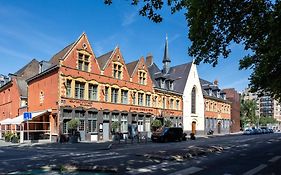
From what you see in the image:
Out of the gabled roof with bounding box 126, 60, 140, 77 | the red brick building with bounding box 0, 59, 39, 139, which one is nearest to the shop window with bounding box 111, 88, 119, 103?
the gabled roof with bounding box 126, 60, 140, 77

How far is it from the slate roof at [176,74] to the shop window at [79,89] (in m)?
15.4

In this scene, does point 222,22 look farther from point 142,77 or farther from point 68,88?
point 142,77

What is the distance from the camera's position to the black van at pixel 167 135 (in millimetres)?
33250

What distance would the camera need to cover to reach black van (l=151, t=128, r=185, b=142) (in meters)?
33.2

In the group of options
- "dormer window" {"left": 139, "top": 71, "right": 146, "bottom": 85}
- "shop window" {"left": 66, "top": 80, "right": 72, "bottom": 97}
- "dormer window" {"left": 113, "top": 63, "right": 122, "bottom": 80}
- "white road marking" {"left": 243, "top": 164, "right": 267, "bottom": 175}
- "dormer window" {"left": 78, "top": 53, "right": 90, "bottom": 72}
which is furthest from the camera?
"dormer window" {"left": 139, "top": 71, "right": 146, "bottom": 85}

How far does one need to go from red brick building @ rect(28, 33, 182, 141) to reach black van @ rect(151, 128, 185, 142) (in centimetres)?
258

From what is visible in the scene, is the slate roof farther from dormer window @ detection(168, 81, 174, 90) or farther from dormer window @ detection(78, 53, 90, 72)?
dormer window @ detection(78, 53, 90, 72)

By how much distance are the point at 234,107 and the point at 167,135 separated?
45.3 meters

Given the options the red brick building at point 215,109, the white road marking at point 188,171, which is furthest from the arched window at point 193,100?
the white road marking at point 188,171

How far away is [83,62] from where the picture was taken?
113ft

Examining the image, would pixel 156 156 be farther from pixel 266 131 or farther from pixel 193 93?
pixel 266 131

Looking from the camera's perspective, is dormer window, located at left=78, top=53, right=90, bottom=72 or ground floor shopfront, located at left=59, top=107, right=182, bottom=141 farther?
dormer window, located at left=78, top=53, right=90, bottom=72

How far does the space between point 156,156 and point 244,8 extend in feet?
30.9

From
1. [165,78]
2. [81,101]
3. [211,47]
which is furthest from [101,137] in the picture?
[211,47]
